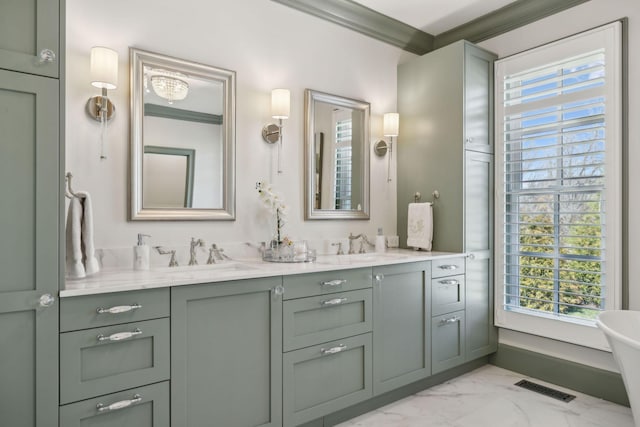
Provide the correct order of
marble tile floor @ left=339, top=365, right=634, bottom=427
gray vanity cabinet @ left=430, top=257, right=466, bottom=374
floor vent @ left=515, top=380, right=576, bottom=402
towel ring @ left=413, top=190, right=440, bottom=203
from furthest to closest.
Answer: towel ring @ left=413, top=190, right=440, bottom=203 < gray vanity cabinet @ left=430, top=257, right=466, bottom=374 < floor vent @ left=515, top=380, right=576, bottom=402 < marble tile floor @ left=339, top=365, right=634, bottom=427

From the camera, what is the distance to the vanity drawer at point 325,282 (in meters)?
2.16

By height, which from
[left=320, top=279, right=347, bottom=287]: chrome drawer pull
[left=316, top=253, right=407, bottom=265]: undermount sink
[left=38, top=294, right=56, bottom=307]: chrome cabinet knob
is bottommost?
[left=320, top=279, right=347, bottom=287]: chrome drawer pull

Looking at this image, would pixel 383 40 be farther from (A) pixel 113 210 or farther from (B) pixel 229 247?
(A) pixel 113 210

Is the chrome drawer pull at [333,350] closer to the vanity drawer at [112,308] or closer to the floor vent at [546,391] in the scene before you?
the vanity drawer at [112,308]

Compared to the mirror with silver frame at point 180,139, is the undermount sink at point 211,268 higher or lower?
lower

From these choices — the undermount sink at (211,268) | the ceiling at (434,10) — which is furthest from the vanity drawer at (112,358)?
the ceiling at (434,10)

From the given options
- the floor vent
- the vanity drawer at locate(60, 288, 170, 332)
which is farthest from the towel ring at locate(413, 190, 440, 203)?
the vanity drawer at locate(60, 288, 170, 332)

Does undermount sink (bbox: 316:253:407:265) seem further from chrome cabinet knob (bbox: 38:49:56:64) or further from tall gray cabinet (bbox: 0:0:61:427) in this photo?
chrome cabinet knob (bbox: 38:49:56:64)

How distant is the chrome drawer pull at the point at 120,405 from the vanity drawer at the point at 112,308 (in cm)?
31

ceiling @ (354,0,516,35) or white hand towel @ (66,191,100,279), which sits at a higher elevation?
ceiling @ (354,0,516,35)

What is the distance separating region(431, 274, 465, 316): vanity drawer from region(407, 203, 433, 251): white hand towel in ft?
1.06

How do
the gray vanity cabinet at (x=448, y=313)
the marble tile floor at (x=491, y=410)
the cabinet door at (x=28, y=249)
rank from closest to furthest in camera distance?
the cabinet door at (x=28, y=249) → the marble tile floor at (x=491, y=410) → the gray vanity cabinet at (x=448, y=313)

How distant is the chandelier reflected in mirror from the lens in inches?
93.0

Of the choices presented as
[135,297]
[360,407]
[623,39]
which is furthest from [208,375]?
[623,39]
